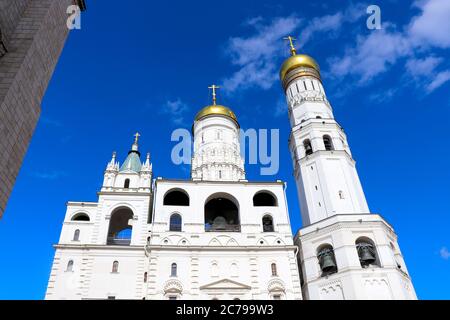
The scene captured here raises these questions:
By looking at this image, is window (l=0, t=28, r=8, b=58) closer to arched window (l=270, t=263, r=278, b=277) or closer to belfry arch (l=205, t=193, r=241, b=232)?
arched window (l=270, t=263, r=278, b=277)

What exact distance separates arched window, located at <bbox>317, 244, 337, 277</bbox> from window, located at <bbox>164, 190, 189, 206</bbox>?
1168cm

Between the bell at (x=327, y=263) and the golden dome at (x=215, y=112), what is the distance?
1933 cm

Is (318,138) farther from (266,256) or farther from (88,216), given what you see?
(88,216)

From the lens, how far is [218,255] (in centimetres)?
2634

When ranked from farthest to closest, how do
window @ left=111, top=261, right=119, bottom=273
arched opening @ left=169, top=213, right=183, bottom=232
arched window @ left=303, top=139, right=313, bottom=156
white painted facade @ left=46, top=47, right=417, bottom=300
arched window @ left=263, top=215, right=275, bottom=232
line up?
arched window @ left=303, top=139, right=313, bottom=156 < arched window @ left=263, top=215, right=275, bottom=232 < arched opening @ left=169, top=213, right=183, bottom=232 < window @ left=111, top=261, right=119, bottom=273 < white painted facade @ left=46, top=47, right=417, bottom=300

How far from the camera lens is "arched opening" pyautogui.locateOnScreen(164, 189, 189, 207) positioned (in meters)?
31.7

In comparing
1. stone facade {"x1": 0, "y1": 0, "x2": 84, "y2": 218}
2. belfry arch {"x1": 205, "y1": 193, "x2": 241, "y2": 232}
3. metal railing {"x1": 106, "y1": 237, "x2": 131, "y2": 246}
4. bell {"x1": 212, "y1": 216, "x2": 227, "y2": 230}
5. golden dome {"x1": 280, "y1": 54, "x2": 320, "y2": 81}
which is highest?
golden dome {"x1": 280, "y1": 54, "x2": 320, "y2": 81}

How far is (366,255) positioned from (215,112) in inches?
844

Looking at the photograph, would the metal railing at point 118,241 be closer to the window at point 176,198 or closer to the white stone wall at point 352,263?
the window at point 176,198

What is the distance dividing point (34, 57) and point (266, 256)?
2060 cm

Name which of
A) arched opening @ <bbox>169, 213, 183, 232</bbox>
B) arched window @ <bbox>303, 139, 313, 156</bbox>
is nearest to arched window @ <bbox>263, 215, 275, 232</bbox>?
arched opening @ <bbox>169, 213, 183, 232</bbox>

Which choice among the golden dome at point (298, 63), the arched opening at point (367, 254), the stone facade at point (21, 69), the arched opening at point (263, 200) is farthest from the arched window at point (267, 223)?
the stone facade at point (21, 69)

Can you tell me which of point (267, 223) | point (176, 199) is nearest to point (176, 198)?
point (176, 199)

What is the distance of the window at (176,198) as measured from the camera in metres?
31.7
